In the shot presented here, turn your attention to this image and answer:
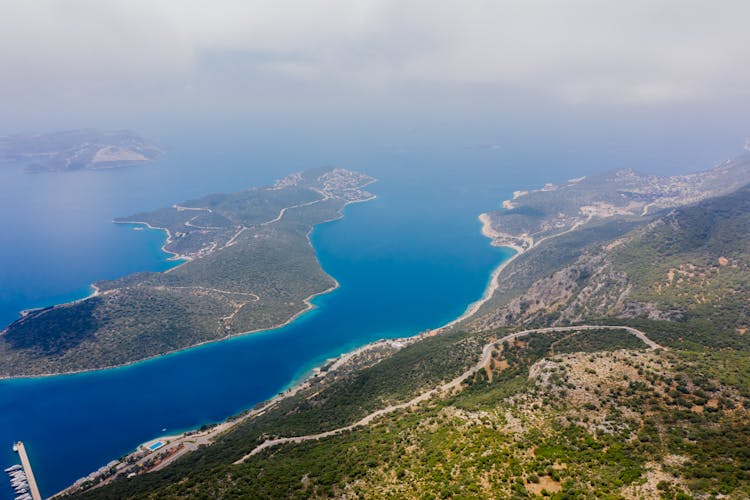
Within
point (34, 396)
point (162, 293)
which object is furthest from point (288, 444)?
point (162, 293)

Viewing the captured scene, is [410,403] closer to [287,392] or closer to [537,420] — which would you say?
[537,420]

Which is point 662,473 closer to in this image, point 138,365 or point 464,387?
point 464,387

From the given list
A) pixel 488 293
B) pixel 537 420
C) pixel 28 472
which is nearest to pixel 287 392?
pixel 28 472

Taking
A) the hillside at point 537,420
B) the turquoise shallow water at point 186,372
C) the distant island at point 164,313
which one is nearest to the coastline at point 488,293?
the turquoise shallow water at point 186,372

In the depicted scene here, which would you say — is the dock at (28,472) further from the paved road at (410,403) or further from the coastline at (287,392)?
the paved road at (410,403)

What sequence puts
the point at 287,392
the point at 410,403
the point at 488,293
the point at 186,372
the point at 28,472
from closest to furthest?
the point at 410,403 → the point at 28,472 → the point at 287,392 → the point at 186,372 → the point at 488,293
